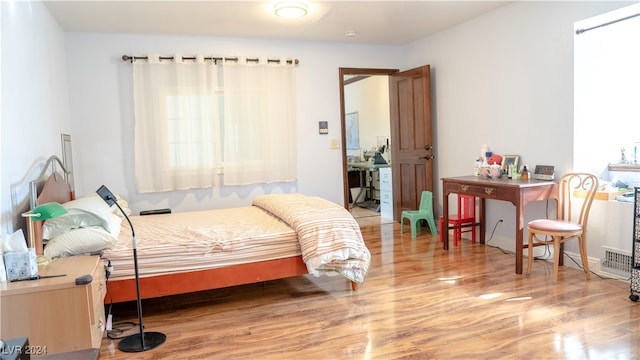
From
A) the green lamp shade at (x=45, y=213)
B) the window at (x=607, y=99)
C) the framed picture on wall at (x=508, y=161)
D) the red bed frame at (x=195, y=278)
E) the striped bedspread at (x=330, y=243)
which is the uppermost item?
the window at (x=607, y=99)

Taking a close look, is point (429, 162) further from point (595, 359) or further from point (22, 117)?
point (22, 117)

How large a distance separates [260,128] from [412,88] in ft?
6.50

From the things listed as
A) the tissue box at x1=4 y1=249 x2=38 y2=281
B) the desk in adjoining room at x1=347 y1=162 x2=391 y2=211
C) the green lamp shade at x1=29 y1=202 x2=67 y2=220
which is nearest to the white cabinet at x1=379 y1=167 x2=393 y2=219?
the desk in adjoining room at x1=347 y1=162 x2=391 y2=211

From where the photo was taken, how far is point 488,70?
15.1ft

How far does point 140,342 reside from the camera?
258 cm

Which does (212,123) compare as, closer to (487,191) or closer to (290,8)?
(290,8)

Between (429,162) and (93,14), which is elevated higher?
(93,14)

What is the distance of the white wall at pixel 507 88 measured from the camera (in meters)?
3.83

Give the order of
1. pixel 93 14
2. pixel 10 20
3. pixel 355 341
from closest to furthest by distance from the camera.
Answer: pixel 355 341 → pixel 10 20 → pixel 93 14

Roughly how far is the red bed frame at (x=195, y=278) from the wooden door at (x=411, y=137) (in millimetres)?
2774

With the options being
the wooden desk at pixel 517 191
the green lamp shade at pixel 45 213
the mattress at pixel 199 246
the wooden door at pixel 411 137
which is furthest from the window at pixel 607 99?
the green lamp shade at pixel 45 213

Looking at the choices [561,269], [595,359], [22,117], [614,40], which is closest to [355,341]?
[595,359]

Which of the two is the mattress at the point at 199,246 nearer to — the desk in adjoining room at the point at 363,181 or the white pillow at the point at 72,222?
the white pillow at the point at 72,222

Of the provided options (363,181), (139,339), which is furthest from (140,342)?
(363,181)
